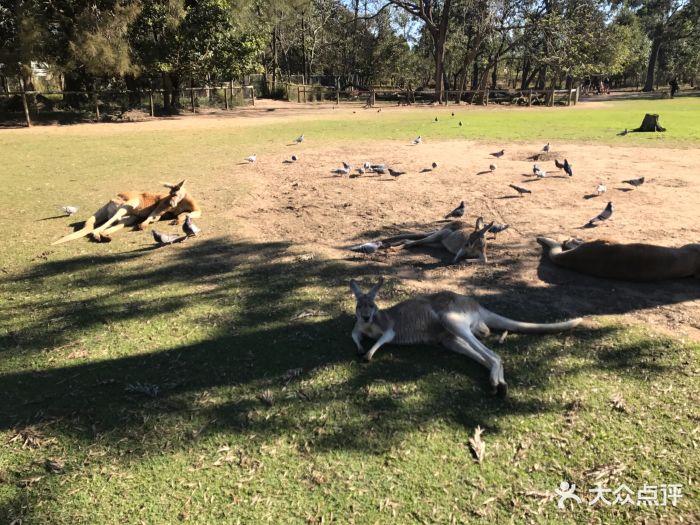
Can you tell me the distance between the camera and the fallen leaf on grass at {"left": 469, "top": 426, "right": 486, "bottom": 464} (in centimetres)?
251

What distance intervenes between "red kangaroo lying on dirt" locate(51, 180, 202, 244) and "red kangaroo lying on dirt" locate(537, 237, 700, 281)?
497cm

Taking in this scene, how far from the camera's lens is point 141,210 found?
678 centimetres

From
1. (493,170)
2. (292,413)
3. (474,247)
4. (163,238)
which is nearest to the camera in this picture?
(292,413)

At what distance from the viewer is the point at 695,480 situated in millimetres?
2369

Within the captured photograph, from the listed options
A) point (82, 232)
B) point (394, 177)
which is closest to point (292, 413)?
point (82, 232)

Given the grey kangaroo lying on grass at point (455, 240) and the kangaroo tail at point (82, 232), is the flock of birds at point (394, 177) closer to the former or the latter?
the grey kangaroo lying on grass at point (455, 240)

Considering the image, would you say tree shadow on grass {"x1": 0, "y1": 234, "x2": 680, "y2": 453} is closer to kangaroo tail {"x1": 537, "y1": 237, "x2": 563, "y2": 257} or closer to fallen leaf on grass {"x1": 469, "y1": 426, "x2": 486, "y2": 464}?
fallen leaf on grass {"x1": 469, "y1": 426, "x2": 486, "y2": 464}

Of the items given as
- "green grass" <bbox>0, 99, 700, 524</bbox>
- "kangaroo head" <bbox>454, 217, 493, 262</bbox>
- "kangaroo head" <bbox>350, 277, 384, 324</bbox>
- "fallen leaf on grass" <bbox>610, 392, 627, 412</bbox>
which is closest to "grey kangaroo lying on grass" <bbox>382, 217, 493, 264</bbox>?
"kangaroo head" <bbox>454, 217, 493, 262</bbox>

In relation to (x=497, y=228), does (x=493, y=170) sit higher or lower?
higher

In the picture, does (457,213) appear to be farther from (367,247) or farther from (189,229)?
(189,229)

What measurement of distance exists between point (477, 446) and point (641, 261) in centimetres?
293

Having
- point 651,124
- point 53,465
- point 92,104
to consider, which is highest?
point 92,104

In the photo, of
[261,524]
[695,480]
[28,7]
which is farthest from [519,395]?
[28,7]

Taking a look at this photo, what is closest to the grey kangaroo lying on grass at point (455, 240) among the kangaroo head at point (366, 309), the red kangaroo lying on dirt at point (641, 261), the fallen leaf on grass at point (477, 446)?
the red kangaroo lying on dirt at point (641, 261)
